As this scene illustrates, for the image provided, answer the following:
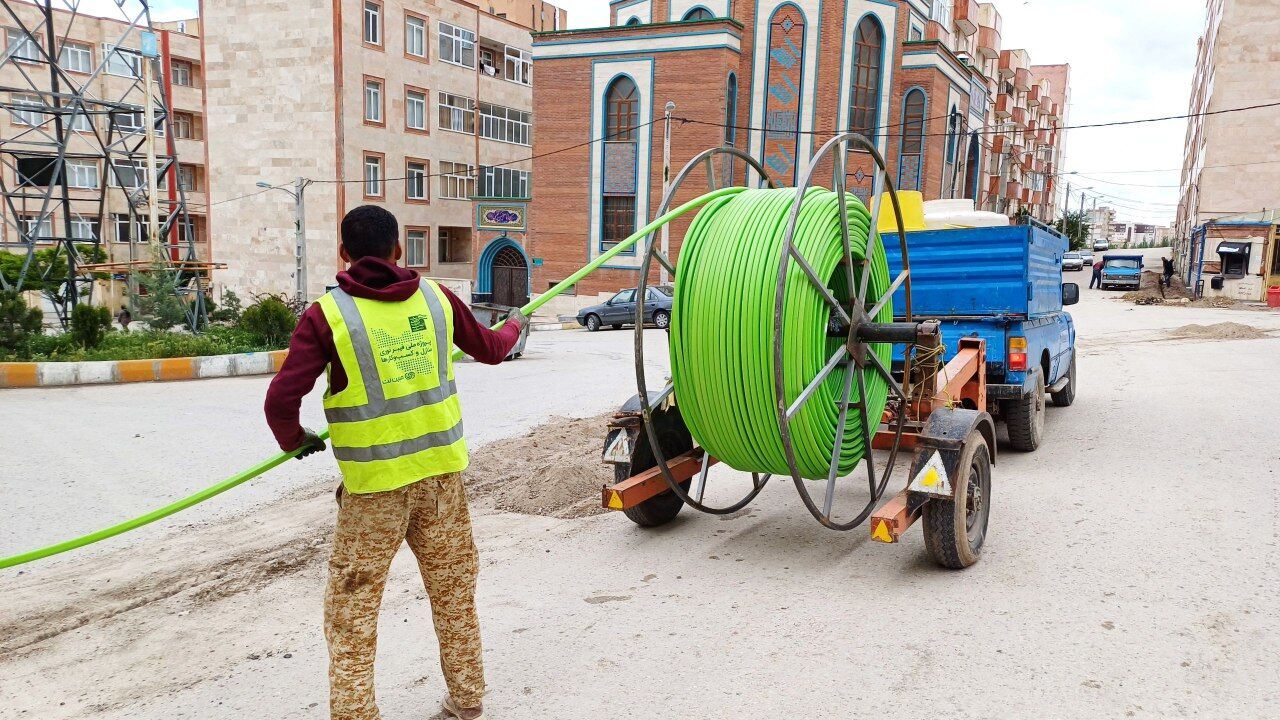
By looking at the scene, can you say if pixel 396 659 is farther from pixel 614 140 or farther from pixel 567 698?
→ pixel 614 140

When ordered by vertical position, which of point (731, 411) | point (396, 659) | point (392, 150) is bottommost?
point (396, 659)

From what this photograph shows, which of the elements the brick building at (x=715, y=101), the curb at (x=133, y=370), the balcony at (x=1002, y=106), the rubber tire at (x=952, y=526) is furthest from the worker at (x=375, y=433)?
the balcony at (x=1002, y=106)

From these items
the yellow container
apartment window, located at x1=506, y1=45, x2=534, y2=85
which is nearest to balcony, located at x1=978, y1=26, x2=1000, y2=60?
apartment window, located at x1=506, y1=45, x2=534, y2=85

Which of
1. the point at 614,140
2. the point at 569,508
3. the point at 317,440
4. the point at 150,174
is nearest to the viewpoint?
the point at 317,440

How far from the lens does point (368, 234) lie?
3266 mm

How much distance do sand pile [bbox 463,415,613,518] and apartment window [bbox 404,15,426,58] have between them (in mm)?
32334

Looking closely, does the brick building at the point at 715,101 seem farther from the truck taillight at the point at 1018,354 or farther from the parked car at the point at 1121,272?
the truck taillight at the point at 1018,354

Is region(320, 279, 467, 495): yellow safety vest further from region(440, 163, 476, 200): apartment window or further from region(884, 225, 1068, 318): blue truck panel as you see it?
region(440, 163, 476, 200): apartment window

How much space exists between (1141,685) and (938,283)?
197 inches

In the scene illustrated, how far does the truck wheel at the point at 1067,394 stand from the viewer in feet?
34.8

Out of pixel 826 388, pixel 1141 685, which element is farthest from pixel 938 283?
pixel 1141 685

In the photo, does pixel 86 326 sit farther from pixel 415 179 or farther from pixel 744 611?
pixel 415 179

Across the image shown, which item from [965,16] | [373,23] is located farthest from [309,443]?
[965,16]

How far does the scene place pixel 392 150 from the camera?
3675 centimetres
